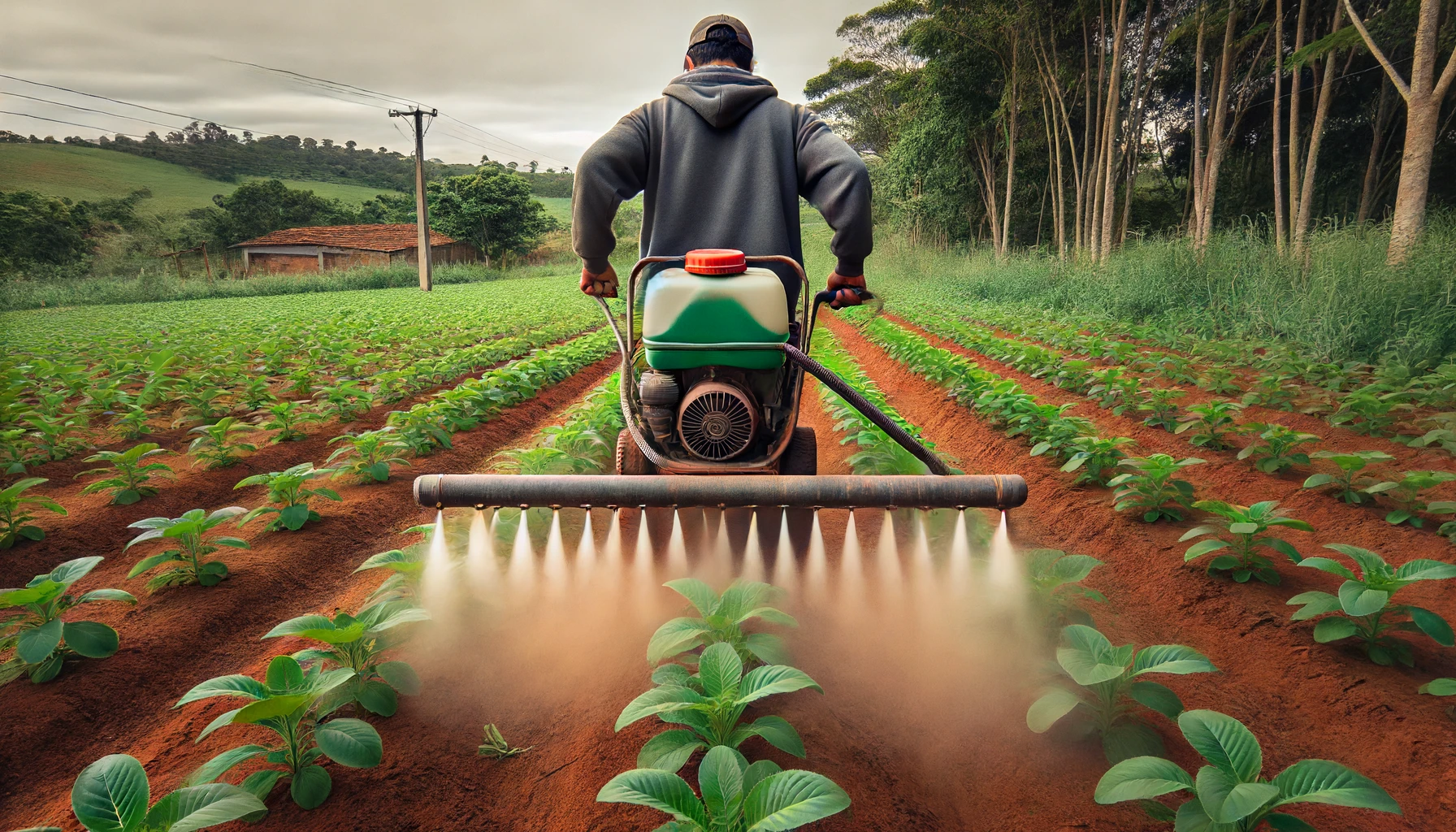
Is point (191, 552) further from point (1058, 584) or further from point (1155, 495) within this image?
point (1155, 495)

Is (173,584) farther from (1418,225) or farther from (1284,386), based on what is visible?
(1418,225)

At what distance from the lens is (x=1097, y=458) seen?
13.0 feet

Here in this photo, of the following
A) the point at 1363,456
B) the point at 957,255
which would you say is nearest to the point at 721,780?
the point at 1363,456

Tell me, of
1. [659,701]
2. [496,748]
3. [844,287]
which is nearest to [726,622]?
[659,701]

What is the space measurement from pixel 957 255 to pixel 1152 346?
63.6 ft

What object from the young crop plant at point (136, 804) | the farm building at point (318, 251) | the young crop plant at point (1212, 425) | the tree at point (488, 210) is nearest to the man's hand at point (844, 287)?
the young crop plant at point (136, 804)

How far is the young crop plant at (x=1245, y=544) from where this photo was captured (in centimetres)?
261

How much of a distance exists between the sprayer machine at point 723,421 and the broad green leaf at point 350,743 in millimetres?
748

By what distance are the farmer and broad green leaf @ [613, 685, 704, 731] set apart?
184 centimetres

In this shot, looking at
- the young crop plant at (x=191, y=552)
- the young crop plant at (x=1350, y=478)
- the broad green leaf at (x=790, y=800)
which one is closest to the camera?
the broad green leaf at (x=790, y=800)

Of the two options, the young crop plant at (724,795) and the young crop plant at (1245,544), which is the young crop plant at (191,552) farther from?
the young crop plant at (1245,544)

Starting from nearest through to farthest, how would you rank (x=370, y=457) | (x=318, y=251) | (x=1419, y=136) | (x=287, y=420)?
(x=370, y=457)
(x=287, y=420)
(x=1419, y=136)
(x=318, y=251)

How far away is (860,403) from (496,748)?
5.84 ft

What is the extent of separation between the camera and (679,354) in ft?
8.65
